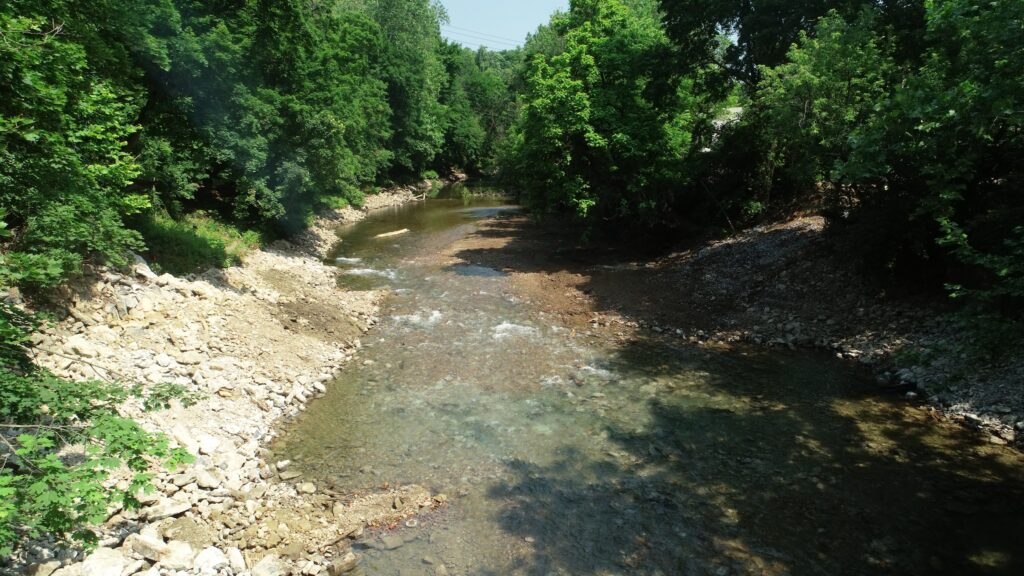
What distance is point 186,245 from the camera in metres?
15.4

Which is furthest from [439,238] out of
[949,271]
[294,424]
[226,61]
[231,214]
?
[949,271]

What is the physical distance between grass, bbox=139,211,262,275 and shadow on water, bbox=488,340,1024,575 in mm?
11660

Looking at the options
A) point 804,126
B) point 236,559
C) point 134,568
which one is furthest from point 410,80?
point 134,568

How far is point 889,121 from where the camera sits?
9031 mm

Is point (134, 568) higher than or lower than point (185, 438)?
lower

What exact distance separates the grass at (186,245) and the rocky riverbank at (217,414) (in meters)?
0.58

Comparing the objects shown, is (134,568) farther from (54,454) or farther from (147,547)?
(54,454)

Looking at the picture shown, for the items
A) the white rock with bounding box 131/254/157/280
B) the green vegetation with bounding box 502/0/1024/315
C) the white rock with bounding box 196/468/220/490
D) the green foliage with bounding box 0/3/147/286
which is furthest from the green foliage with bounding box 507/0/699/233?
the white rock with bounding box 196/468/220/490

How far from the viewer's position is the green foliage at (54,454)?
4203mm

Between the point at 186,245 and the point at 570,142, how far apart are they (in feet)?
50.1

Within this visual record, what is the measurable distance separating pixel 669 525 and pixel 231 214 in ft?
69.7

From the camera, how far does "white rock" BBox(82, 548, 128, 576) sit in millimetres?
5496

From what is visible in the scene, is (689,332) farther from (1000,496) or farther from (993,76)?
(993,76)

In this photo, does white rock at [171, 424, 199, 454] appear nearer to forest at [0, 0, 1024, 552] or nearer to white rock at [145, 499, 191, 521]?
forest at [0, 0, 1024, 552]
